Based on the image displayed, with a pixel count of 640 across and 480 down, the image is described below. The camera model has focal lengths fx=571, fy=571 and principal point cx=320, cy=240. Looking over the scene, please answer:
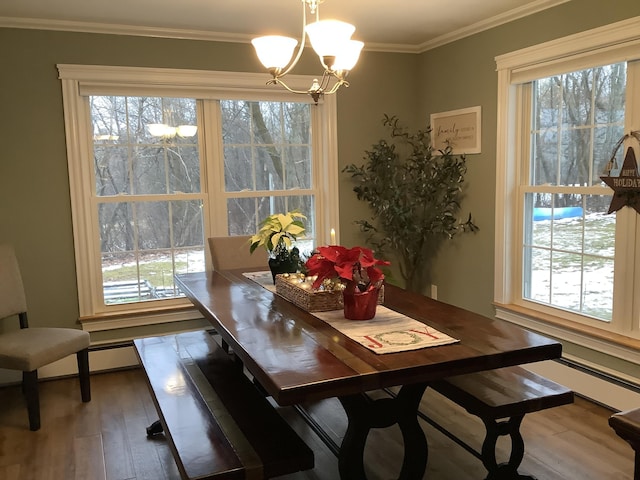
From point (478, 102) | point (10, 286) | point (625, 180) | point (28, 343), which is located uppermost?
point (478, 102)

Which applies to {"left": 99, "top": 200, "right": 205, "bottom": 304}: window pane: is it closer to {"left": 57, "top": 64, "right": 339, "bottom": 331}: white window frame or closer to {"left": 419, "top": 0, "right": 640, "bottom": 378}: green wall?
{"left": 57, "top": 64, "right": 339, "bottom": 331}: white window frame

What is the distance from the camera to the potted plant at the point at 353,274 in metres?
2.19

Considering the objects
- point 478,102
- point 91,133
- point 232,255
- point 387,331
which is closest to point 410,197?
point 478,102

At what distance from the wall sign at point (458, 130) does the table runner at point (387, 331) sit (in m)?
1.99

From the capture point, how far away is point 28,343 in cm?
319

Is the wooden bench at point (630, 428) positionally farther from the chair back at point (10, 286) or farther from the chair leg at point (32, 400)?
the chair back at point (10, 286)

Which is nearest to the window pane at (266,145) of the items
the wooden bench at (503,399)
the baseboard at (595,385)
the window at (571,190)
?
the window at (571,190)

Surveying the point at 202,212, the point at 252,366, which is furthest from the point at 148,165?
the point at 252,366

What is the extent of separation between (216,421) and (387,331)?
2.39 feet

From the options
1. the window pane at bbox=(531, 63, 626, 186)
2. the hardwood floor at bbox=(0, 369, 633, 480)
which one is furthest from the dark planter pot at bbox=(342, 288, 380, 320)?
the window pane at bbox=(531, 63, 626, 186)

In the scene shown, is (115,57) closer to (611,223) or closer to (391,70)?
(391,70)

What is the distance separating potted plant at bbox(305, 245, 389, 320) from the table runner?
2.0 inches

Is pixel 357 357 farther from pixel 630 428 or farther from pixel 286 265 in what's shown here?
pixel 286 265

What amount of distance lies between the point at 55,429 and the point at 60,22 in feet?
7.95
